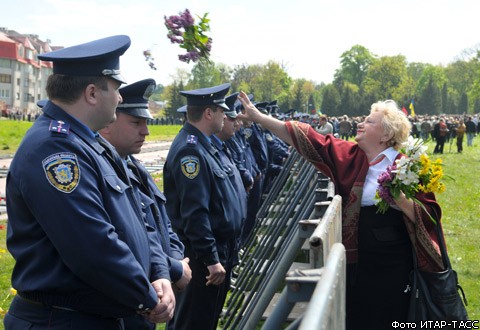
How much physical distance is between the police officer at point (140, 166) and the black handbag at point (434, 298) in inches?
60.6

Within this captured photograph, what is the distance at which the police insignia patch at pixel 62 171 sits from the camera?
8.31 feet

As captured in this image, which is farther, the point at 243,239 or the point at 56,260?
the point at 243,239

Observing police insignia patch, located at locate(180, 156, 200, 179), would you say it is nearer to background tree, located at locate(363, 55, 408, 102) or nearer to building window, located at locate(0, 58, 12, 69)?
background tree, located at locate(363, 55, 408, 102)

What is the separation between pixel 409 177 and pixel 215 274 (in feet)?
5.13

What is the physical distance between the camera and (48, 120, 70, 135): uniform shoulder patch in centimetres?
266

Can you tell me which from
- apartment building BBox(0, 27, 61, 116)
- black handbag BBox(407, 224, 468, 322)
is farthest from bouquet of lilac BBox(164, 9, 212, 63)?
apartment building BBox(0, 27, 61, 116)

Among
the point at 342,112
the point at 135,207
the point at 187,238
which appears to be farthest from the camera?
the point at 342,112

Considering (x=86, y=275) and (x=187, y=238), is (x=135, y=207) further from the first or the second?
(x=187, y=238)

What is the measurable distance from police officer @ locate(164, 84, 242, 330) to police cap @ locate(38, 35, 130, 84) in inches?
78.3

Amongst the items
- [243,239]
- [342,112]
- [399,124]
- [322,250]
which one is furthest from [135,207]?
[342,112]

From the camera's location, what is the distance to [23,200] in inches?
103

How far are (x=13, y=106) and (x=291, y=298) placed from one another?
108 meters

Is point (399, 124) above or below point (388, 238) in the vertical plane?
above

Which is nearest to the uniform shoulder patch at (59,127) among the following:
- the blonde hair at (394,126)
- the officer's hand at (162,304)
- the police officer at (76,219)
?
the police officer at (76,219)
